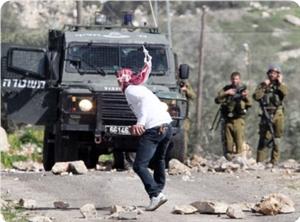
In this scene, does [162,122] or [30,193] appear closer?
[162,122]

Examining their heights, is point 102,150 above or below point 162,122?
below

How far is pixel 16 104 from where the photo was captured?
50.0ft

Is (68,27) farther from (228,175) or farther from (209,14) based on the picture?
(209,14)

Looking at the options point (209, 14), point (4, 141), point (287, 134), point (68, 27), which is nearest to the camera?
point (68, 27)

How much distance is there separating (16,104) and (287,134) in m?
10.9

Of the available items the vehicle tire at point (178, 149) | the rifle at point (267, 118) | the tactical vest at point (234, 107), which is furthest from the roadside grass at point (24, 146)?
the rifle at point (267, 118)

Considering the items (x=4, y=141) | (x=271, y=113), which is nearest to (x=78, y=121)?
(x=271, y=113)

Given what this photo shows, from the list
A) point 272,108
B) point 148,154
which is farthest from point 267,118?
point 148,154

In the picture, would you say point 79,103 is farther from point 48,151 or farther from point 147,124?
point 147,124

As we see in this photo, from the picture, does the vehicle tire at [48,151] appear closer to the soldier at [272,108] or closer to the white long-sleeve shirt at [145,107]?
the soldier at [272,108]

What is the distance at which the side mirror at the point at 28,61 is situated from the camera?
1499 centimetres

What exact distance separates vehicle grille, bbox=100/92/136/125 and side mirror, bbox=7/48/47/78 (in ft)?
3.99

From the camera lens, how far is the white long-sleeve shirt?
9812 millimetres

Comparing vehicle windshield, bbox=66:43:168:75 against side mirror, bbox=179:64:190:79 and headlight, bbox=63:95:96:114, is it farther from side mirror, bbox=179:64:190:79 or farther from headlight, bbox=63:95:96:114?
headlight, bbox=63:95:96:114
